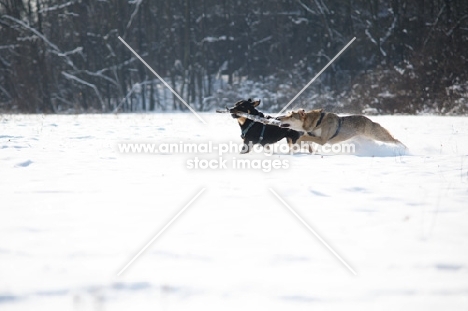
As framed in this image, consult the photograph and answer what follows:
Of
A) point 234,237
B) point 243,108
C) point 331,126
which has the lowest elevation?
point 234,237

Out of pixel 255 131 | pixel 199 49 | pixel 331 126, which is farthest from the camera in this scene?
pixel 199 49

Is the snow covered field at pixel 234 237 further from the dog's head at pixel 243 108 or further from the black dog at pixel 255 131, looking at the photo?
the dog's head at pixel 243 108

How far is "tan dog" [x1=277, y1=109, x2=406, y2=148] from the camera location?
8.13m

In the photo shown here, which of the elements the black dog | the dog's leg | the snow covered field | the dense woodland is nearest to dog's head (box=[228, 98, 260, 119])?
the black dog

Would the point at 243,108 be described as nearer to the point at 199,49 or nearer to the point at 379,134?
the point at 379,134

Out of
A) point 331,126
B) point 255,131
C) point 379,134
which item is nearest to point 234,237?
point 255,131

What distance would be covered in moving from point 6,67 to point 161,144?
26843mm

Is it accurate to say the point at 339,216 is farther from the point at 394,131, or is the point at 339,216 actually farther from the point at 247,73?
the point at 247,73

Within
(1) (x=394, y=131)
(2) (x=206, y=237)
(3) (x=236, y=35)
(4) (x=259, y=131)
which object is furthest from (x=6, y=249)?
(3) (x=236, y=35)

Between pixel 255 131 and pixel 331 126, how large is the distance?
1364 mm

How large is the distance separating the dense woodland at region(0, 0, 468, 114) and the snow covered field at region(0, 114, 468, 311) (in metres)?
21.5

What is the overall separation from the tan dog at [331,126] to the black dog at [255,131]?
0.21 meters

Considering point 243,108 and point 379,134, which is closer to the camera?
point 243,108

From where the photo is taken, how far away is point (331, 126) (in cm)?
823
